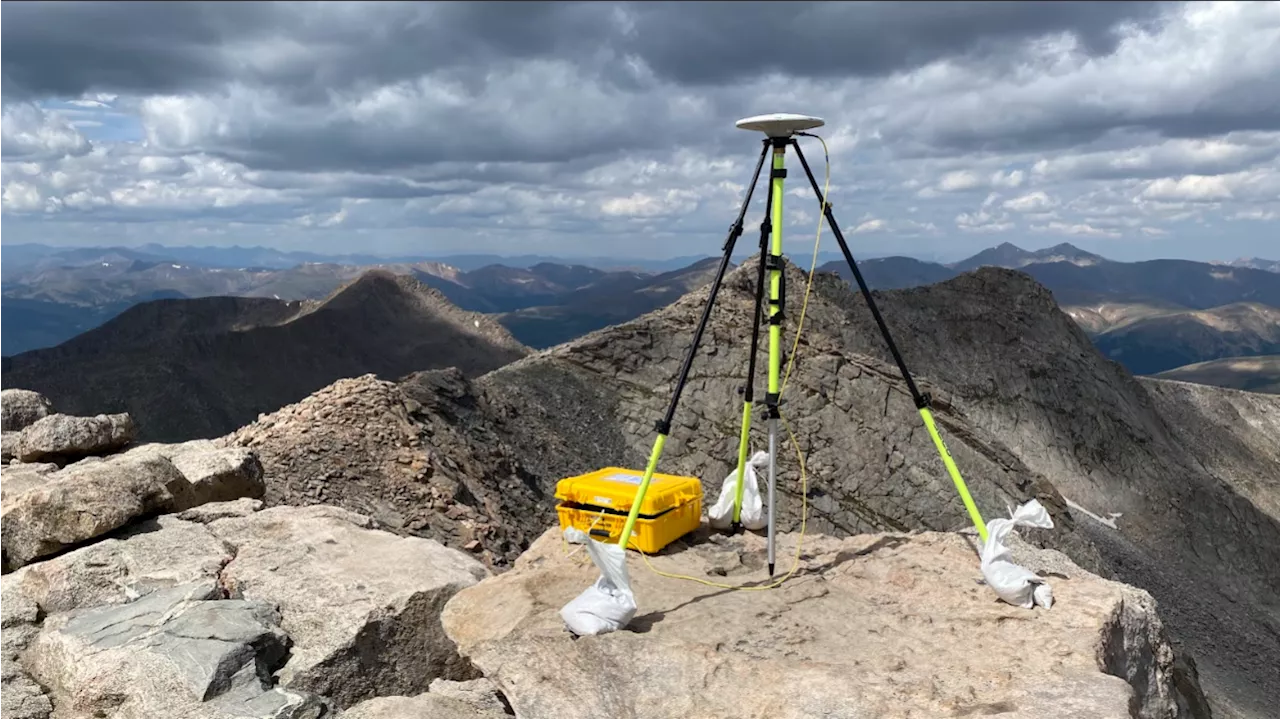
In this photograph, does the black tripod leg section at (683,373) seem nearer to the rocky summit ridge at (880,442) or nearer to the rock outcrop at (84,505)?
the rock outcrop at (84,505)

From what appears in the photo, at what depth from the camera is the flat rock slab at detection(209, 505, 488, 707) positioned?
6348mm

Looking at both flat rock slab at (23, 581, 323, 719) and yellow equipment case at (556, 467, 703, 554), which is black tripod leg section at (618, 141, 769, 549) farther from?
flat rock slab at (23, 581, 323, 719)

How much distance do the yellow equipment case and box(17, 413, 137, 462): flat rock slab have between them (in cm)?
681

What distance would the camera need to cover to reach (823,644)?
5.81 metres

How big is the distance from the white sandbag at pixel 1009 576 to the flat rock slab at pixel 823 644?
9cm

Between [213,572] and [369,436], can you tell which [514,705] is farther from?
[369,436]

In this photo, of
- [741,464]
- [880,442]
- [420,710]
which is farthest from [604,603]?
[880,442]

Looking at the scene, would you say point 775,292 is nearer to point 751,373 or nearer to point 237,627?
point 751,373

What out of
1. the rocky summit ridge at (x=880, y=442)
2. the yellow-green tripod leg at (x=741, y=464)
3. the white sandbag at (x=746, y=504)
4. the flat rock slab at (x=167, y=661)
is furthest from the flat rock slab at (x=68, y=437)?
the yellow-green tripod leg at (x=741, y=464)

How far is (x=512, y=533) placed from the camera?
14.9 meters

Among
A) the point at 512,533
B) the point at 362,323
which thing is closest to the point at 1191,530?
the point at 512,533

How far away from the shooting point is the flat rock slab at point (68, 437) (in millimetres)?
10555

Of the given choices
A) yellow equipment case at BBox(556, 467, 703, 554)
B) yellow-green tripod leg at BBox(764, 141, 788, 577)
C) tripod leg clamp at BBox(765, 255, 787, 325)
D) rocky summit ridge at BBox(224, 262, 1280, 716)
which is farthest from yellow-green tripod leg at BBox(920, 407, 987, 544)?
rocky summit ridge at BBox(224, 262, 1280, 716)

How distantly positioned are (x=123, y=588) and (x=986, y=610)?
22.3ft
